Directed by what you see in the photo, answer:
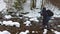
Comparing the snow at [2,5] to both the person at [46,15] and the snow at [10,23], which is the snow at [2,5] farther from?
the person at [46,15]

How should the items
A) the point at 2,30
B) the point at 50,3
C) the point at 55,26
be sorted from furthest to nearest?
1. the point at 50,3
2. the point at 55,26
3. the point at 2,30

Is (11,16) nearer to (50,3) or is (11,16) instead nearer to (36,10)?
(36,10)

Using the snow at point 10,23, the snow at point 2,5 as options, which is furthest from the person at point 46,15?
the snow at point 2,5

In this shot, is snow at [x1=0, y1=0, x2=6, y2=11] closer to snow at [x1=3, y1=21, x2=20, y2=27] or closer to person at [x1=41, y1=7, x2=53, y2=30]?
snow at [x1=3, y1=21, x2=20, y2=27]

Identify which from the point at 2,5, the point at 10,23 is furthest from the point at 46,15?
the point at 2,5

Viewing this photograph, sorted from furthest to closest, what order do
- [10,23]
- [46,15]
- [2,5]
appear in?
[2,5] < [10,23] < [46,15]

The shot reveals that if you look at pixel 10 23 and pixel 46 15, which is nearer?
pixel 46 15

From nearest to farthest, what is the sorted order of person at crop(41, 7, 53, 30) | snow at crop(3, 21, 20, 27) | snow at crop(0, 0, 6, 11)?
1. person at crop(41, 7, 53, 30)
2. snow at crop(3, 21, 20, 27)
3. snow at crop(0, 0, 6, 11)

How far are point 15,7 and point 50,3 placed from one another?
1.75 metres

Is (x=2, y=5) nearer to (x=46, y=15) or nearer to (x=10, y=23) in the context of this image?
(x=10, y=23)

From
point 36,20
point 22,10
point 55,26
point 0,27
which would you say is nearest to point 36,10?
point 22,10

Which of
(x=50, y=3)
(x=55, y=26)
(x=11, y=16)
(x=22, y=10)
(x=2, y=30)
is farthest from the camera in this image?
(x=50, y=3)

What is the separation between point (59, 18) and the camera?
655 centimetres

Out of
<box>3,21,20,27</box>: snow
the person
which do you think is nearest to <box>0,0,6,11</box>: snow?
<box>3,21,20,27</box>: snow
